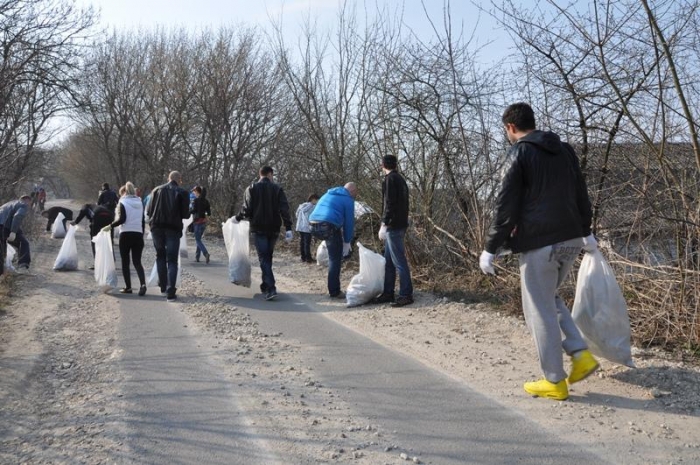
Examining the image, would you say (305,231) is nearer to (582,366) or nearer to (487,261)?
(487,261)

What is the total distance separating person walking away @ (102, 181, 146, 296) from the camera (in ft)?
28.9

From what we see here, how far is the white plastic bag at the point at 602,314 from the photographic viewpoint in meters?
4.20

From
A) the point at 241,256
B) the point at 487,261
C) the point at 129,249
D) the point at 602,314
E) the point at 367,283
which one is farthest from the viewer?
the point at 129,249

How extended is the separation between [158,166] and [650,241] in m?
26.6

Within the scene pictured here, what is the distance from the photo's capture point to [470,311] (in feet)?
22.8

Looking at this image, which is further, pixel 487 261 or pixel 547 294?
pixel 487 261

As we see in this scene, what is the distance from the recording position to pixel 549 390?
3.97 meters

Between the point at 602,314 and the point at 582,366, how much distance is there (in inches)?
→ 17.8

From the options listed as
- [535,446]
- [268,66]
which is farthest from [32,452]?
[268,66]

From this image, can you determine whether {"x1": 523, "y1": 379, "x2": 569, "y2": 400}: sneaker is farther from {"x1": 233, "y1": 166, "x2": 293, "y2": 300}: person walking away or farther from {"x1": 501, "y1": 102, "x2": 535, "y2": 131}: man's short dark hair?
{"x1": 233, "y1": 166, "x2": 293, "y2": 300}: person walking away

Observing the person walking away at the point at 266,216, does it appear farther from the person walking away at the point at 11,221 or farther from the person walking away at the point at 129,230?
the person walking away at the point at 11,221

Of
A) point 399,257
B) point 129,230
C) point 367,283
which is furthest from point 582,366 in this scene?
point 129,230

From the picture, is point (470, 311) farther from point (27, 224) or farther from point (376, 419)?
point (27, 224)

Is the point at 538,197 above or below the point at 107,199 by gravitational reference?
below
